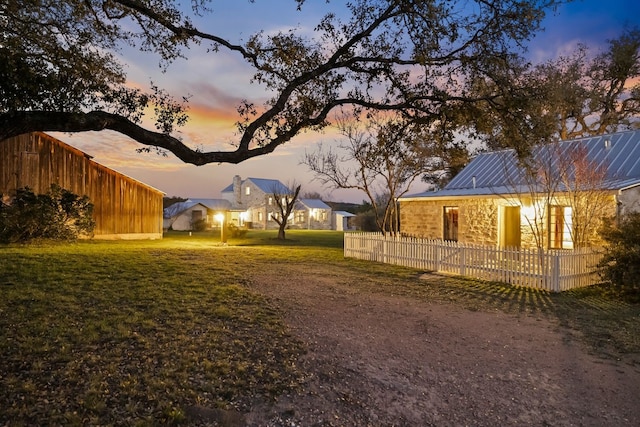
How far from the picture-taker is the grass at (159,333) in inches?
152

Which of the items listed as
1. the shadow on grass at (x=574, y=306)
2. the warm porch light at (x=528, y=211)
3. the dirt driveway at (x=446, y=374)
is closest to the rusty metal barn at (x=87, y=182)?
the shadow on grass at (x=574, y=306)

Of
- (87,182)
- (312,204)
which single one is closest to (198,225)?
(312,204)

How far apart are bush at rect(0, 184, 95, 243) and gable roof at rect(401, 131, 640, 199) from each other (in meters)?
16.0

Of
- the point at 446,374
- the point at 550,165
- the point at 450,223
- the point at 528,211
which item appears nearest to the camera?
the point at 446,374

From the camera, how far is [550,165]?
1327 centimetres

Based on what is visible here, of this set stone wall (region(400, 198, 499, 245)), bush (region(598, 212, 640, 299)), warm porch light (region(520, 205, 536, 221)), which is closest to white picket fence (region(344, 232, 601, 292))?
bush (region(598, 212, 640, 299))

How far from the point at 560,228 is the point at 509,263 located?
537cm

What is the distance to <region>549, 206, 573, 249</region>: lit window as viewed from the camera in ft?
48.4

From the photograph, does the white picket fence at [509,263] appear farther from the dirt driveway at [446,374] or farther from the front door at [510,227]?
the front door at [510,227]

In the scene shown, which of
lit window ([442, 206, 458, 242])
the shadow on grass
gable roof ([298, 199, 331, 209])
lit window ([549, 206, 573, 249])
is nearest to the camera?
the shadow on grass

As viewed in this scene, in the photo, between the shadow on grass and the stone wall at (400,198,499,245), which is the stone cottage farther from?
the shadow on grass

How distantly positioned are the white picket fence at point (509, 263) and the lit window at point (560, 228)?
338 cm

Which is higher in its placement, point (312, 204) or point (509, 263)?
point (312, 204)

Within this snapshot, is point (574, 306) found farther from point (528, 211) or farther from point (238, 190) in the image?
point (238, 190)
